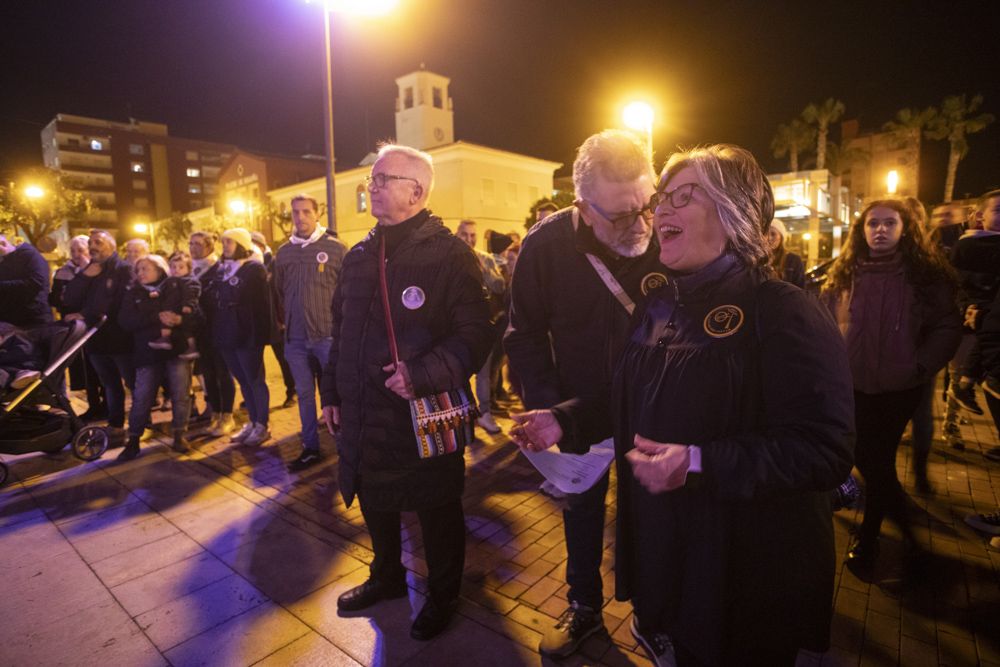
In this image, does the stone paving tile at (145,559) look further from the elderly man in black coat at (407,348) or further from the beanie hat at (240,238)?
the beanie hat at (240,238)

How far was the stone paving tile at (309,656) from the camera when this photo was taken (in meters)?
2.63

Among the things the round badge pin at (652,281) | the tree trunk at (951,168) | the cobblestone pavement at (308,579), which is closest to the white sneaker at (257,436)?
the cobblestone pavement at (308,579)

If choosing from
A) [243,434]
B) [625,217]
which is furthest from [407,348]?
[243,434]

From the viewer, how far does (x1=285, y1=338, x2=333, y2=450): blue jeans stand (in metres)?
5.21

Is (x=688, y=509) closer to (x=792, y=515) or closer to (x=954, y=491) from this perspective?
(x=792, y=515)

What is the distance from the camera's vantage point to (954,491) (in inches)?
173

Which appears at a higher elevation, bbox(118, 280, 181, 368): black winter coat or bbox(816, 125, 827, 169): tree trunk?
bbox(816, 125, 827, 169): tree trunk

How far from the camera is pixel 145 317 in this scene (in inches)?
215

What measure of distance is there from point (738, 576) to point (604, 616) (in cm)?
172

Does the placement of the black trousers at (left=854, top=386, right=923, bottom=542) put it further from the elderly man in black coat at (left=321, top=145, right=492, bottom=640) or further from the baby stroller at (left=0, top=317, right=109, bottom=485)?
the baby stroller at (left=0, top=317, right=109, bottom=485)

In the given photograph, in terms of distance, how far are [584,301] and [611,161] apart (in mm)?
602

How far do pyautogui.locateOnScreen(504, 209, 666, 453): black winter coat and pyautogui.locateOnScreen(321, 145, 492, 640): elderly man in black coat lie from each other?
11.5 inches

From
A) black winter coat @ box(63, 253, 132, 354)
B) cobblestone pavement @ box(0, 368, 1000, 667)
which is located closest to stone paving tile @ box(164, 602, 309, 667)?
cobblestone pavement @ box(0, 368, 1000, 667)

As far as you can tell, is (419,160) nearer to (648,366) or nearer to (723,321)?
(648,366)
